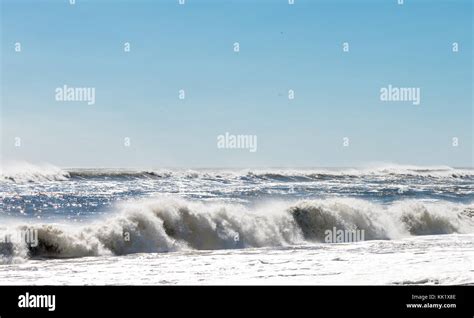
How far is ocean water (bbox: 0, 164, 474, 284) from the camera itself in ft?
31.0

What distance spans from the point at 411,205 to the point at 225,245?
692 cm

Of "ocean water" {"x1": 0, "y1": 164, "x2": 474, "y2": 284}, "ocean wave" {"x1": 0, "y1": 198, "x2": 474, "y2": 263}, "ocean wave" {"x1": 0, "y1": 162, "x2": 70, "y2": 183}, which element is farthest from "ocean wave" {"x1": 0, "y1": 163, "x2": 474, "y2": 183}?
"ocean wave" {"x1": 0, "y1": 198, "x2": 474, "y2": 263}

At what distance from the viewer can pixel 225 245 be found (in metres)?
13.8

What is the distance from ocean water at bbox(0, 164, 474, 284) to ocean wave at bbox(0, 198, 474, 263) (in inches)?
1.1

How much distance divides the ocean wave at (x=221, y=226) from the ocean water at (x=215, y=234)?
0.09ft

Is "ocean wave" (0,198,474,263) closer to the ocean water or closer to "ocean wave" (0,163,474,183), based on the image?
the ocean water

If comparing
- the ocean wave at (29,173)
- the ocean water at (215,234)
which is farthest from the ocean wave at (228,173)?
the ocean water at (215,234)

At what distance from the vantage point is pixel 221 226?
14484 mm

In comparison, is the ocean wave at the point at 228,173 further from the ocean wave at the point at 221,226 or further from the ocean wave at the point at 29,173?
the ocean wave at the point at 221,226

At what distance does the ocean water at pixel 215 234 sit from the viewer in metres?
9.46

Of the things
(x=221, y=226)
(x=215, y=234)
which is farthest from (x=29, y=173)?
(x=215, y=234)

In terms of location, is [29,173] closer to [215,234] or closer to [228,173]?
[228,173]
